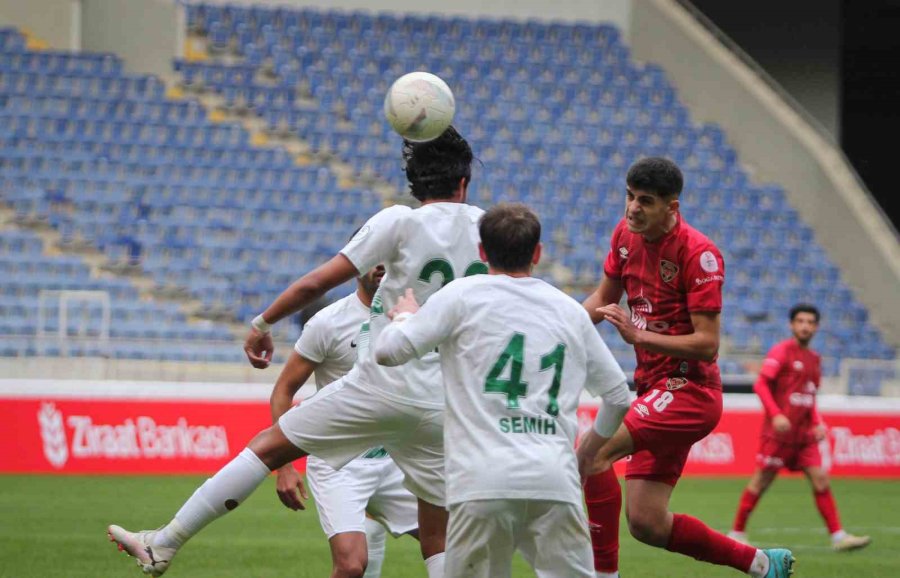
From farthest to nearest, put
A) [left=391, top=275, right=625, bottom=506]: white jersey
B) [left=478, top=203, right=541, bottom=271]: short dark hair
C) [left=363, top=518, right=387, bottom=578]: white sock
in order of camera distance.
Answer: [left=363, top=518, right=387, bottom=578]: white sock → [left=478, top=203, right=541, bottom=271]: short dark hair → [left=391, top=275, right=625, bottom=506]: white jersey

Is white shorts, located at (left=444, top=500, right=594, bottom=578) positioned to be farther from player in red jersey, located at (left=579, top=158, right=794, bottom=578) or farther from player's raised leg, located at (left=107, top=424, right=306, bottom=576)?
player in red jersey, located at (left=579, top=158, right=794, bottom=578)

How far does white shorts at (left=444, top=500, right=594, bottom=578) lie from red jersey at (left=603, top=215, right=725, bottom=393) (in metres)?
1.77

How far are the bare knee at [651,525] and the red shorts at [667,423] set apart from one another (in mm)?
184

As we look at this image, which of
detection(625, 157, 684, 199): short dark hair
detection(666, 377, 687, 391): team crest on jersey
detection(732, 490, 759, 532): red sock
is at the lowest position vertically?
detection(732, 490, 759, 532): red sock

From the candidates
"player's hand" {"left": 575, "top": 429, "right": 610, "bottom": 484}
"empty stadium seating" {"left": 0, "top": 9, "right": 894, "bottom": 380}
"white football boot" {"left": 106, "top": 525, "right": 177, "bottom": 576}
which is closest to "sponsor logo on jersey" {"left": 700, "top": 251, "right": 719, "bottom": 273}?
"player's hand" {"left": 575, "top": 429, "right": 610, "bottom": 484}

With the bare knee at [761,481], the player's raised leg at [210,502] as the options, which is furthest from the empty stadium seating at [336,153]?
the player's raised leg at [210,502]

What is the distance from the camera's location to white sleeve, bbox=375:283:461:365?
5141mm

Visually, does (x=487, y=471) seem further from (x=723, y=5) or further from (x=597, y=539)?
(x=723, y=5)

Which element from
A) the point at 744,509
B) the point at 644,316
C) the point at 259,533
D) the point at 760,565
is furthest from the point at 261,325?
the point at 744,509

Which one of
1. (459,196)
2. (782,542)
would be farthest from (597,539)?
(782,542)

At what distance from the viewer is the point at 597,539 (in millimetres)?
6852

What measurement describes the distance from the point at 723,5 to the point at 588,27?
343 cm

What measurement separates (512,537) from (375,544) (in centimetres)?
248

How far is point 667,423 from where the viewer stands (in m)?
6.88
